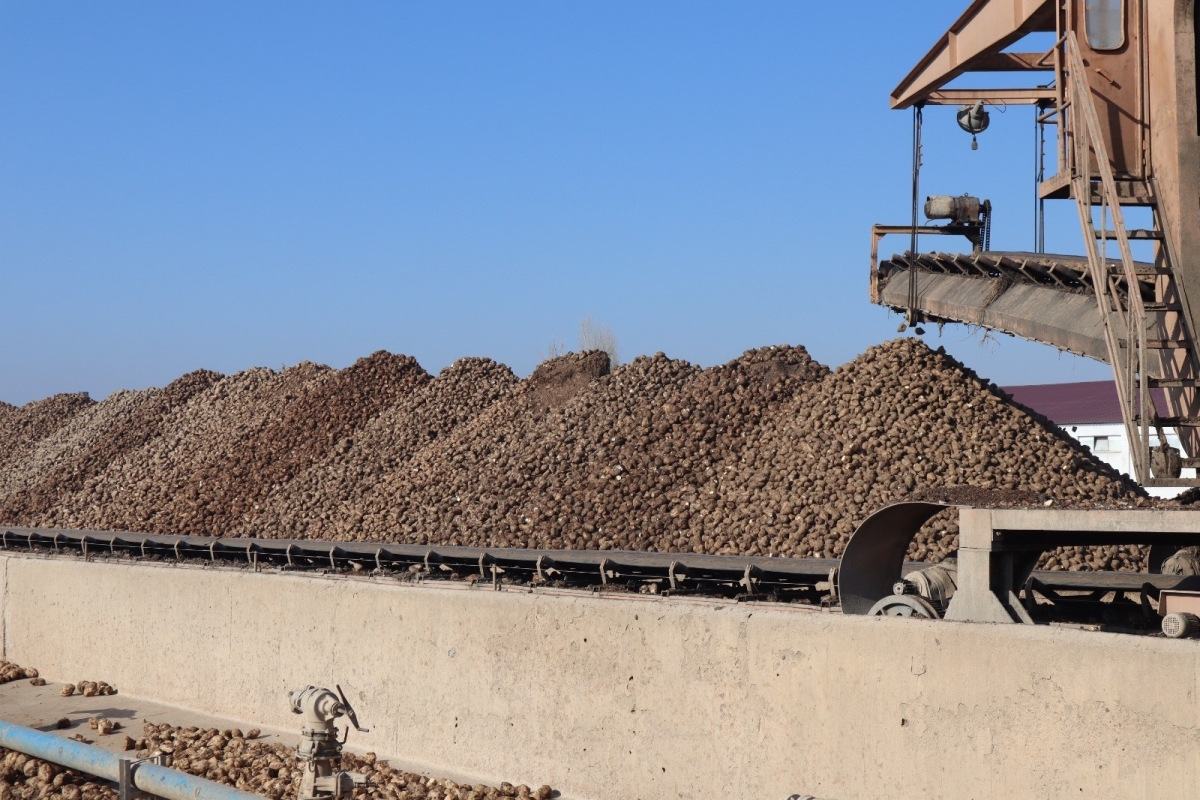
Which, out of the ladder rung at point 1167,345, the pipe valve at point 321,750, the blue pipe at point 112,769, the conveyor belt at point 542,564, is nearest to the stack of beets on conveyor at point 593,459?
the ladder rung at point 1167,345

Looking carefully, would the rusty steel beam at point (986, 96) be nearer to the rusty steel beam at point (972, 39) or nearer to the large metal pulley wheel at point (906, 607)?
the rusty steel beam at point (972, 39)

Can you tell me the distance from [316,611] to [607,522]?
4.31 metres

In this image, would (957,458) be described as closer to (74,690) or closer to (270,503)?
(74,690)

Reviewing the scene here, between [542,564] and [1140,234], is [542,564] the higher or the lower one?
the lower one

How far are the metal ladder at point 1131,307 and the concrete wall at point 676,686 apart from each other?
144 centimetres

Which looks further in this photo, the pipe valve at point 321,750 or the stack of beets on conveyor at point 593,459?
Answer: the stack of beets on conveyor at point 593,459

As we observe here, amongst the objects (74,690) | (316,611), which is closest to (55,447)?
(74,690)

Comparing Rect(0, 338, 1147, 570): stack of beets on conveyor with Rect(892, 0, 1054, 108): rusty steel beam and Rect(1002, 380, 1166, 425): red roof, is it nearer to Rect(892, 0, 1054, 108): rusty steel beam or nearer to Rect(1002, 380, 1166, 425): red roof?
Rect(892, 0, 1054, 108): rusty steel beam

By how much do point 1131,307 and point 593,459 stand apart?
7.53 m

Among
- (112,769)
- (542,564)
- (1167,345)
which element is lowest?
(112,769)

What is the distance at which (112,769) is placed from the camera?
3850 mm

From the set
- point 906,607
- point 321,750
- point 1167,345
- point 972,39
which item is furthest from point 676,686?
point 972,39

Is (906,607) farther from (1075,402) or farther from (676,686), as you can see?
(1075,402)

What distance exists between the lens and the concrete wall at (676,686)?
14.8 feet
